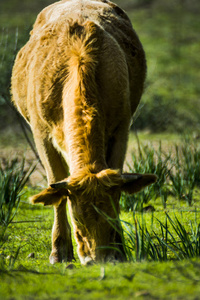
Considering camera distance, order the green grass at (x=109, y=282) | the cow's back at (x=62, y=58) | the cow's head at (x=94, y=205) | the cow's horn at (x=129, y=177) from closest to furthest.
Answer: the green grass at (x=109, y=282) < the cow's head at (x=94, y=205) < the cow's horn at (x=129, y=177) < the cow's back at (x=62, y=58)

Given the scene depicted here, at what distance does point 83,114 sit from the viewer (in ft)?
13.6

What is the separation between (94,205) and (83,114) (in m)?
0.88

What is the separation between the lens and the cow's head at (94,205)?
3.82 meters

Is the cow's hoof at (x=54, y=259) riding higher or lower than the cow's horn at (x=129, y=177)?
lower

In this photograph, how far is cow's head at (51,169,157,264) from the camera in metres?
3.82

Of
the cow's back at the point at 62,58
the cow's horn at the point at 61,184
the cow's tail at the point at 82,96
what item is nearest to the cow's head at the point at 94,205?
the cow's horn at the point at 61,184

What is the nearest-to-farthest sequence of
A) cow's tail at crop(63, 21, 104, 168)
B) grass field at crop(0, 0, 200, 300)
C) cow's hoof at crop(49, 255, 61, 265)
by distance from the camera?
grass field at crop(0, 0, 200, 300), cow's tail at crop(63, 21, 104, 168), cow's hoof at crop(49, 255, 61, 265)

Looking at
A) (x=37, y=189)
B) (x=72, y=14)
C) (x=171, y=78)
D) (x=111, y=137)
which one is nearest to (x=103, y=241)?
(x=111, y=137)

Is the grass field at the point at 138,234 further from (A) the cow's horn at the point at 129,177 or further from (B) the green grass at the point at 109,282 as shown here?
(A) the cow's horn at the point at 129,177

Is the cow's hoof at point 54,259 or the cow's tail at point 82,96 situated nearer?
the cow's tail at point 82,96

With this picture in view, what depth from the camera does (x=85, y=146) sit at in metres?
4.06

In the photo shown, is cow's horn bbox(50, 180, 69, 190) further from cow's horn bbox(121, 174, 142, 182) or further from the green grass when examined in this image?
the green grass

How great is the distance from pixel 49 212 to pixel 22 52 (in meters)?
2.65

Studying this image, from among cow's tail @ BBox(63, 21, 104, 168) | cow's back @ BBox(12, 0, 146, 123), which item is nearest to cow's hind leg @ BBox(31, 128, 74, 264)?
cow's back @ BBox(12, 0, 146, 123)
